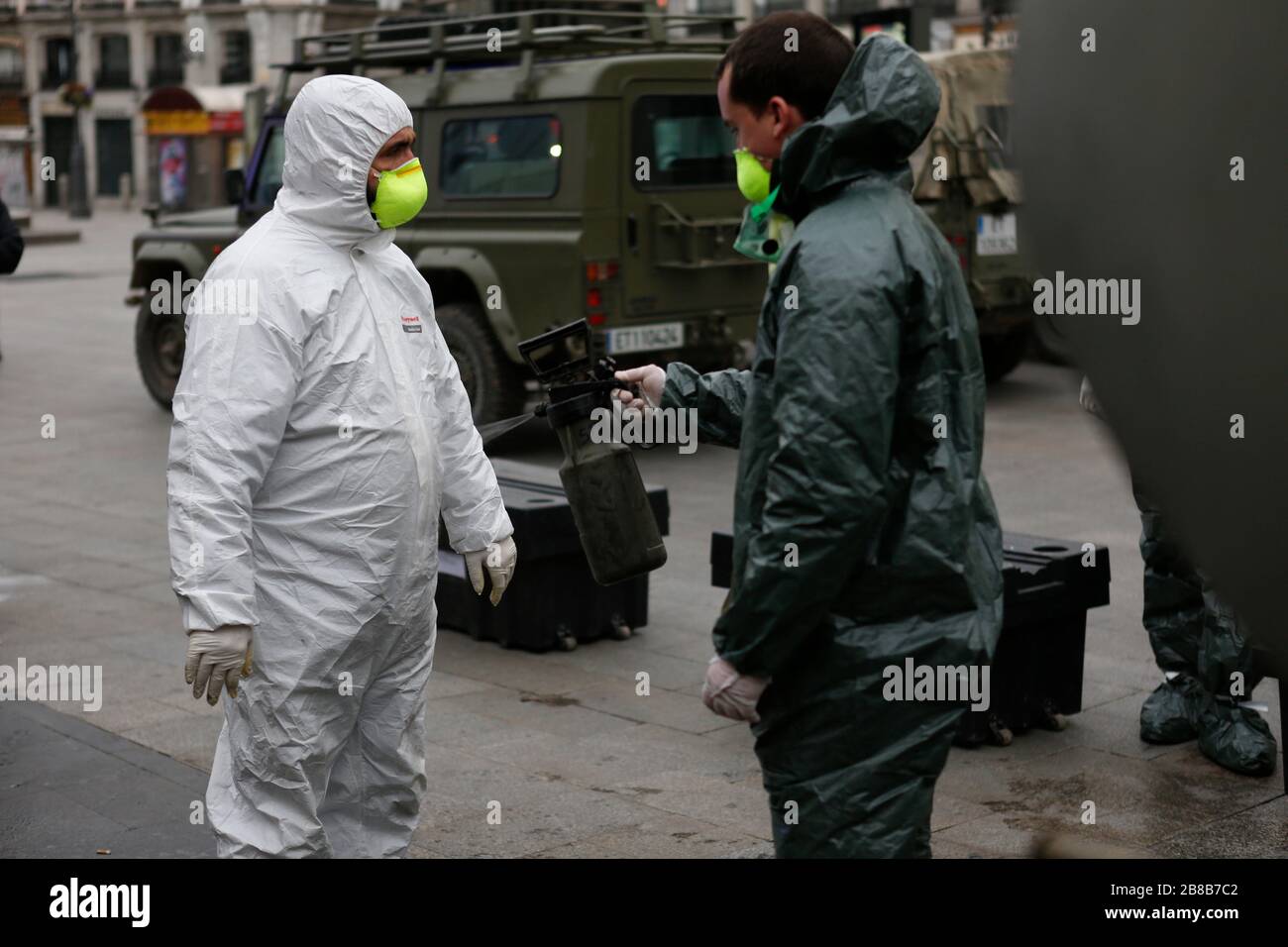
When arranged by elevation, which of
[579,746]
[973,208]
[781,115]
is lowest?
[579,746]

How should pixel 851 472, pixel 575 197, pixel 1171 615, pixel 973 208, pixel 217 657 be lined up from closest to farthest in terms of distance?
pixel 851 472 < pixel 217 657 < pixel 1171 615 < pixel 575 197 < pixel 973 208

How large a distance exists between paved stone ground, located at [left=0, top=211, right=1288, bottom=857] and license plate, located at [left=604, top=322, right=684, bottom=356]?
1.45 metres

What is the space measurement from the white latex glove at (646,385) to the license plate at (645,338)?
22.7 feet

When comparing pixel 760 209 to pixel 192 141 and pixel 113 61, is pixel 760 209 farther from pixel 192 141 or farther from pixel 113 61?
pixel 113 61

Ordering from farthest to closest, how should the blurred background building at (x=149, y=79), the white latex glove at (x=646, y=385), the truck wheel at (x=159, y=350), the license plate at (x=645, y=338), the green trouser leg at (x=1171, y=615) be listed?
1. the blurred background building at (x=149, y=79)
2. the truck wheel at (x=159, y=350)
3. the license plate at (x=645, y=338)
4. the green trouser leg at (x=1171, y=615)
5. the white latex glove at (x=646, y=385)

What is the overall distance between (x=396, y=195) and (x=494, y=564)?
907 mm

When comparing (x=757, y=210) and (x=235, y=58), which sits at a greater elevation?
(x=235, y=58)

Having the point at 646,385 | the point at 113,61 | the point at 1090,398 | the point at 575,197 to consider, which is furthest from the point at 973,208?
the point at 113,61

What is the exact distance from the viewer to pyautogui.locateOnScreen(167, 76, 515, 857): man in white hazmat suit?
3.43 m

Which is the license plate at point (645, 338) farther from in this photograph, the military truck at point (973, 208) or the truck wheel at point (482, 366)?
the military truck at point (973, 208)

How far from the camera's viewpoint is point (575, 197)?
10523 mm

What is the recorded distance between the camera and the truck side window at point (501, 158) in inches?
422

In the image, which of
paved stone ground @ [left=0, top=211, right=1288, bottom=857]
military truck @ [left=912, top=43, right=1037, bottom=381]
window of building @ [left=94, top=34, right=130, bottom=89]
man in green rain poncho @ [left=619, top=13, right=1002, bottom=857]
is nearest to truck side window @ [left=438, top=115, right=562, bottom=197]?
paved stone ground @ [left=0, top=211, right=1288, bottom=857]

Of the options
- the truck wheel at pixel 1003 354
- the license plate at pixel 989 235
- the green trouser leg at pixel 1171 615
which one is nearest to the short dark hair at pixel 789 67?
the green trouser leg at pixel 1171 615
